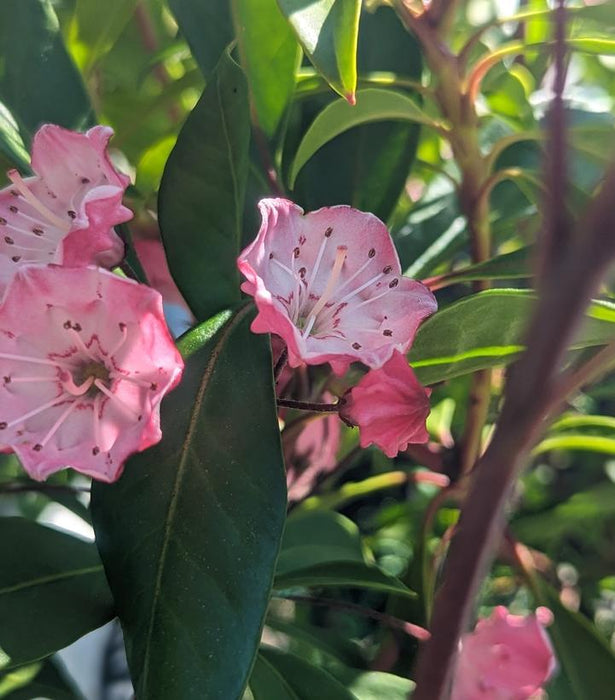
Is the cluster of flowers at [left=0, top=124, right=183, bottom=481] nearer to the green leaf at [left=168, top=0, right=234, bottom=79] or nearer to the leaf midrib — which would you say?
the leaf midrib

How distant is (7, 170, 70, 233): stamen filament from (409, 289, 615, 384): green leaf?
0.93 ft

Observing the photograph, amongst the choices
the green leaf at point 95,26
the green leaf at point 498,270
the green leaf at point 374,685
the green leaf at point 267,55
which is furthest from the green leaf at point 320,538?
the green leaf at point 95,26

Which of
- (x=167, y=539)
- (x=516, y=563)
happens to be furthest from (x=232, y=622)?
(x=516, y=563)

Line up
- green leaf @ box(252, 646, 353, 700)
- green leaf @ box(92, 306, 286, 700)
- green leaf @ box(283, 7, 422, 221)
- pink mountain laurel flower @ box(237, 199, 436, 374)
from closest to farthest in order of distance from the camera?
1. green leaf @ box(92, 306, 286, 700)
2. pink mountain laurel flower @ box(237, 199, 436, 374)
3. green leaf @ box(252, 646, 353, 700)
4. green leaf @ box(283, 7, 422, 221)

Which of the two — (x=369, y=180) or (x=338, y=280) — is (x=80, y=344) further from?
(x=369, y=180)

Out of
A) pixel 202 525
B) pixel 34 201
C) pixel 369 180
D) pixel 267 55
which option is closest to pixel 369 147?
pixel 369 180

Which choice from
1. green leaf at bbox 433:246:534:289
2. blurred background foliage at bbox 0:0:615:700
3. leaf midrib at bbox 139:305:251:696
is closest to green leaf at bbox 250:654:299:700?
blurred background foliage at bbox 0:0:615:700

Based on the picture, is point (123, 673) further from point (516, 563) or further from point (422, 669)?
point (422, 669)

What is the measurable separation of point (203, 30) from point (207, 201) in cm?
23

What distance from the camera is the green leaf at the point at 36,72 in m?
0.74

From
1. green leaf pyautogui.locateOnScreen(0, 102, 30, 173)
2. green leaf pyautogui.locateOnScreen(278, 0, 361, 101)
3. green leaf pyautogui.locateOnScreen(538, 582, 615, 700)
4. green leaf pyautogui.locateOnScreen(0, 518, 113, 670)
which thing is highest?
green leaf pyautogui.locateOnScreen(278, 0, 361, 101)

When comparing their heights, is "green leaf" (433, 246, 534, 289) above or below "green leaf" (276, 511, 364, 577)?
above

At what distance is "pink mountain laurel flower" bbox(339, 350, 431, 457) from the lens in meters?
0.55

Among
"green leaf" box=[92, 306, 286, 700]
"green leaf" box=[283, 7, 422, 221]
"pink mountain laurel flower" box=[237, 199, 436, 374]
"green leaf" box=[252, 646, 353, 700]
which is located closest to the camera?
"green leaf" box=[92, 306, 286, 700]
